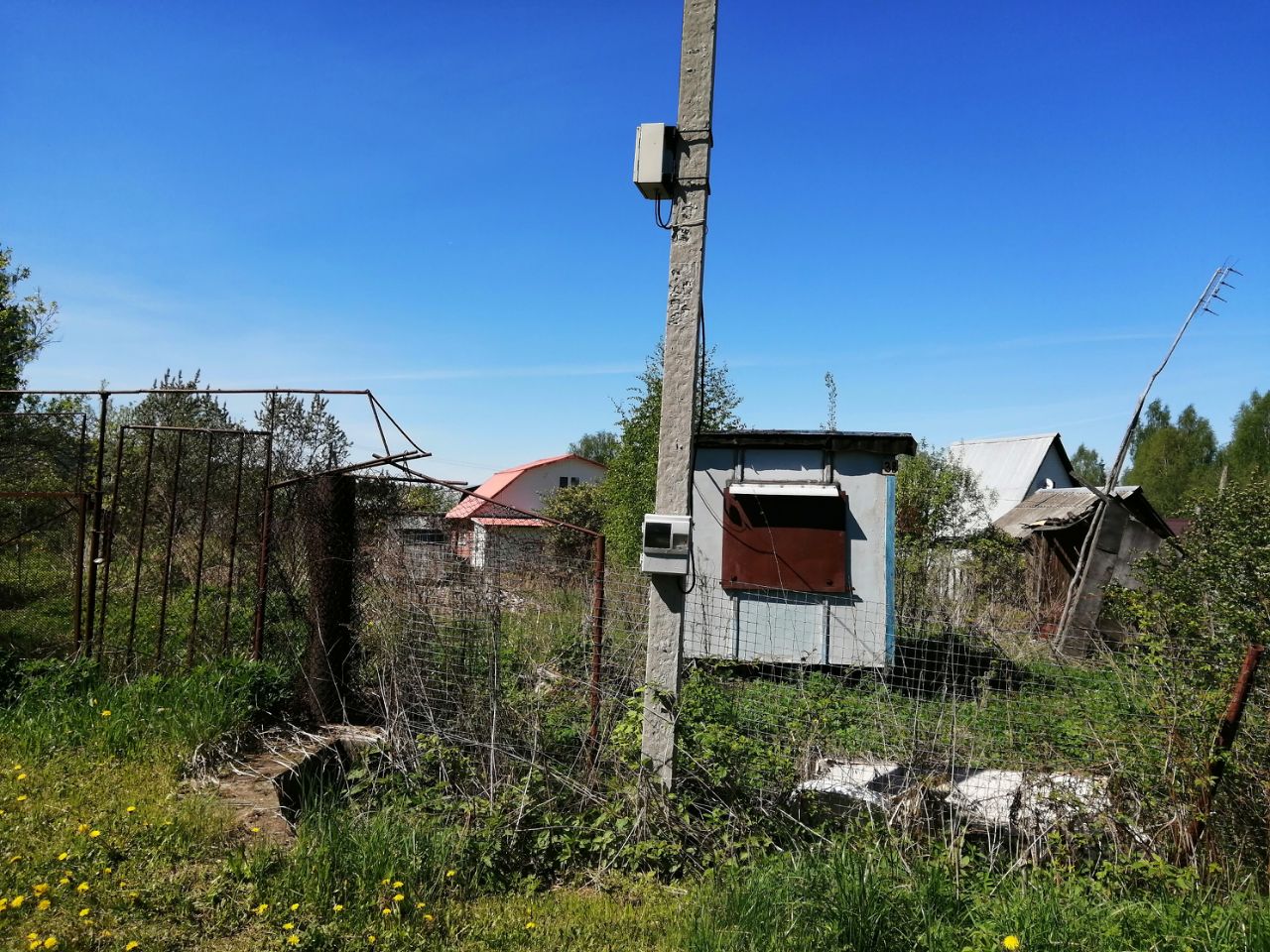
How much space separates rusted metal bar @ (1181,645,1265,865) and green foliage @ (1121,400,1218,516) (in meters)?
49.6

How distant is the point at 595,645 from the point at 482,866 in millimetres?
1435

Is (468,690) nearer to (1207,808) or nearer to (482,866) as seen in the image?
(482,866)

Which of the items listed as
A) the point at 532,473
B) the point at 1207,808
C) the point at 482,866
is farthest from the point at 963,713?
the point at 532,473

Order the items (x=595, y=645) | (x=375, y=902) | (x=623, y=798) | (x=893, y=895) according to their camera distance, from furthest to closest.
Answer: (x=595, y=645)
(x=623, y=798)
(x=375, y=902)
(x=893, y=895)

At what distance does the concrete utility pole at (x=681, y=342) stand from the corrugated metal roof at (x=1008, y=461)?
23.2 meters

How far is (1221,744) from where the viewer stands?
3.55 m

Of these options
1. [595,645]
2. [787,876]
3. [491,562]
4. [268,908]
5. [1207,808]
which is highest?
[491,562]

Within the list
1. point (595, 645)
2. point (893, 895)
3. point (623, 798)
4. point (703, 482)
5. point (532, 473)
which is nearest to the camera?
point (893, 895)

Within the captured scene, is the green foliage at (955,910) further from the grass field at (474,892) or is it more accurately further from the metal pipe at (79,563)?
the metal pipe at (79,563)

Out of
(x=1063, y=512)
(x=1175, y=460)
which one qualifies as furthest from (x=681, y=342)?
(x=1175, y=460)

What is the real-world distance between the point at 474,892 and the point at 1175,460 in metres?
59.2

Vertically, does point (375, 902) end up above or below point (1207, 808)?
below

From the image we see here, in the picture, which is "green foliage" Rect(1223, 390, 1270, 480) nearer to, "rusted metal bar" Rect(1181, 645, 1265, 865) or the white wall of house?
the white wall of house

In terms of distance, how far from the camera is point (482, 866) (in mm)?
3775
